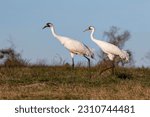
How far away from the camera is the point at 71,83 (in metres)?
18.5

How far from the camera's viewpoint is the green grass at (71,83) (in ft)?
51.8

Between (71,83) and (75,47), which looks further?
(75,47)

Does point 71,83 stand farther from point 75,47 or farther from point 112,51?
point 75,47

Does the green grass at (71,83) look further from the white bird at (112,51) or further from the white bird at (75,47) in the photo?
the white bird at (75,47)

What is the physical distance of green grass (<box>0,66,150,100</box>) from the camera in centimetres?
1577

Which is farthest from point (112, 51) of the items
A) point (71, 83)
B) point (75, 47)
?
point (71, 83)

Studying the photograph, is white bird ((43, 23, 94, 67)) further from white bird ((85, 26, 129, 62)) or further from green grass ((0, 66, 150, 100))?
green grass ((0, 66, 150, 100))

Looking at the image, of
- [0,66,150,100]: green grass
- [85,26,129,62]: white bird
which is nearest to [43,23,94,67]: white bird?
[85,26,129,62]: white bird

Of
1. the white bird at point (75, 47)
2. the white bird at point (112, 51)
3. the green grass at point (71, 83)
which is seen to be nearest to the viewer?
the green grass at point (71, 83)

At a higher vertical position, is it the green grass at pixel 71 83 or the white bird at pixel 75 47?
the white bird at pixel 75 47

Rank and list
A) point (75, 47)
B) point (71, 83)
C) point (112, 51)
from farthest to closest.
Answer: point (75, 47), point (112, 51), point (71, 83)

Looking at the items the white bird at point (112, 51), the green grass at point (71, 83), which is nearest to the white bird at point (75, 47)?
the white bird at point (112, 51)

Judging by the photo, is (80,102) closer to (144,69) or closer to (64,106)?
(64,106)

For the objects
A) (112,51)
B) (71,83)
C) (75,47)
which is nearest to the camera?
(71,83)
